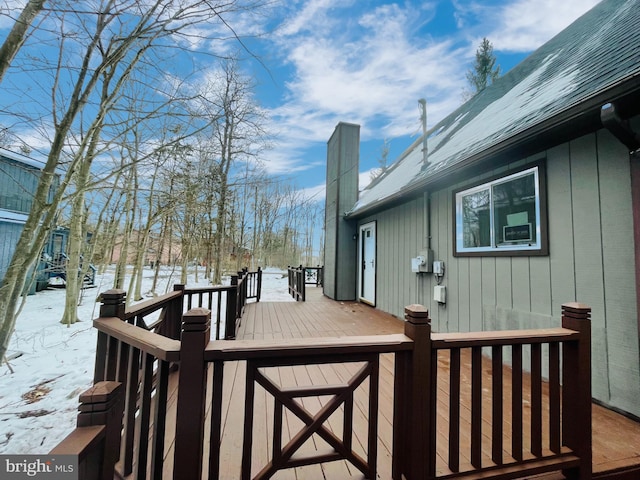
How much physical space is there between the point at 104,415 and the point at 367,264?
620cm

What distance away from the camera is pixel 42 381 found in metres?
3.51

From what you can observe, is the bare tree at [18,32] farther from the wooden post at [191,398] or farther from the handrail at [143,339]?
the wooden post at [191,398]

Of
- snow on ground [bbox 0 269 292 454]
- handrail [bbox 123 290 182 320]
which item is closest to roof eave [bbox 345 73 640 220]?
handrail [bbox 123 290 182 320]

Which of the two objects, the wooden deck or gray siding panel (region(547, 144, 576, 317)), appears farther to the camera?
gray siding panel (region(547, 144, 576, 317))

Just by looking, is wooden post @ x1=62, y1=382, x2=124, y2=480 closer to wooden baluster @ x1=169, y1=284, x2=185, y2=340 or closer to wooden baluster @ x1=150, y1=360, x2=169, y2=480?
wooden baluster @ x1=150, y1=360, x2=169, y2=480

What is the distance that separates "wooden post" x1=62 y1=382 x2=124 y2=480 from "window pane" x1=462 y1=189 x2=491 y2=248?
3.67 meters

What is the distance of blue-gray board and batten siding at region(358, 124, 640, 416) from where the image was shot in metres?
2.10

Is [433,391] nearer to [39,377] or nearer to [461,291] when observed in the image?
[461,291]

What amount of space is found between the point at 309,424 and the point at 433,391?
0.61 metres

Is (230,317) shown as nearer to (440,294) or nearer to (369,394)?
(369,394)

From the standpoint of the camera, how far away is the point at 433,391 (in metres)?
1.30

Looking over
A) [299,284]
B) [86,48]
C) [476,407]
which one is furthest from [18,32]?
[299,284]

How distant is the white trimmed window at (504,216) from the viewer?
2768mm

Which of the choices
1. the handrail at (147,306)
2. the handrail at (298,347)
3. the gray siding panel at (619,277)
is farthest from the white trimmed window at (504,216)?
the handrail at (147,306)
